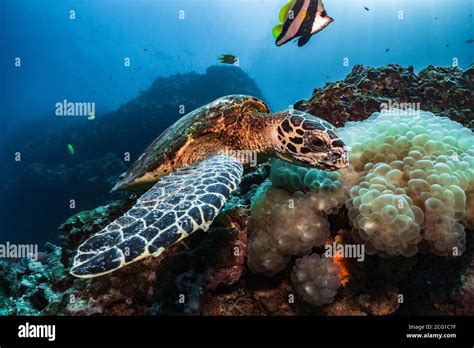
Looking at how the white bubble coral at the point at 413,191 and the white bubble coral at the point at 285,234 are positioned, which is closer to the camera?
the white bubble coral at the point at 413,191

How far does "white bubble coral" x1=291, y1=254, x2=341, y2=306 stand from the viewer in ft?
7.83

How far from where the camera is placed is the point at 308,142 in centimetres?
267

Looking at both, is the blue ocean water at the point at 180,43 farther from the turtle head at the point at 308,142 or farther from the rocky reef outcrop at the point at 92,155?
the turtle head at the point at 308,142

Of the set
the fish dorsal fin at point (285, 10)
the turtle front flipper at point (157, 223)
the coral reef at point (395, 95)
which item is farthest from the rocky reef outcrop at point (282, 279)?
the fish dorsal fin at point (285, 10)

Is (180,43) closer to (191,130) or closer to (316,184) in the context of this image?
(191,130)

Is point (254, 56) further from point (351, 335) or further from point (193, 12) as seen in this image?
point (351, 335)

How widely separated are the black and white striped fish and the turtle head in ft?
7.20

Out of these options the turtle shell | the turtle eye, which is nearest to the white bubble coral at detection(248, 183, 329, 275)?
the turtle eye

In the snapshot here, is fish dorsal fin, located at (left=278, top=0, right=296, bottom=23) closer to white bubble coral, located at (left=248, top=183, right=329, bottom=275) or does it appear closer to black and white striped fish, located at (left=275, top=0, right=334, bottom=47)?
black and white striped fish, located at (left=275, top=0, right=334, bottom=47)

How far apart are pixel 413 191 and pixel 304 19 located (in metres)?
3.39

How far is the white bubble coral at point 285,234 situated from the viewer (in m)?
2.49

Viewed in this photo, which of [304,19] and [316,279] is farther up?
[304,19]

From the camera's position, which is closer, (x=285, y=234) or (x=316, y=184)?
(x=285, y=234)

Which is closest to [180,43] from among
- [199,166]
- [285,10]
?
[285,10]
